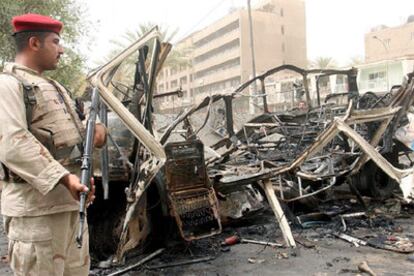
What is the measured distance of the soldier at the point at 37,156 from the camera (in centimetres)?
193

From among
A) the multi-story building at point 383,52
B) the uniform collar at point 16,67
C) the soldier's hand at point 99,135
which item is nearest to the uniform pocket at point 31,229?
the soldier's hand at point 99,135

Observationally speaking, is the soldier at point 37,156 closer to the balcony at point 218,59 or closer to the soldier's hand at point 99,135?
the soldier's hand at point 99,135

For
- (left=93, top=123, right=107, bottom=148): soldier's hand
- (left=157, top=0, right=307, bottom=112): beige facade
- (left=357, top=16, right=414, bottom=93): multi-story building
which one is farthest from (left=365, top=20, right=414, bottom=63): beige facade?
(left=93, top=123, right=107, bottom=148): soldier's hand

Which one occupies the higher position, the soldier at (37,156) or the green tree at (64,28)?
the green tree at (64,28)

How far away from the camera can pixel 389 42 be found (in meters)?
43.1

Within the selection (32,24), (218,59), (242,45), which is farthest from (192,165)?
(218,59)

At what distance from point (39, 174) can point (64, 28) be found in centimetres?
1398

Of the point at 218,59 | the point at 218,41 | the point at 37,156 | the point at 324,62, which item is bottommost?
the point at 37,156

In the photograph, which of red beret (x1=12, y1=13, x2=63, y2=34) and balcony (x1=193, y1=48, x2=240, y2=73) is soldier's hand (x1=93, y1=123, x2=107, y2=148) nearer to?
red beret (x1=12, y1=13, x2=63, y2=34)

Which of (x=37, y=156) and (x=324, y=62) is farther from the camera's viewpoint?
(x=324, y=62)

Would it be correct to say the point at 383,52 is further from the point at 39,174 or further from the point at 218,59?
the point at 39,174

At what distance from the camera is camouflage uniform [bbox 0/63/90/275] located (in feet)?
6.34

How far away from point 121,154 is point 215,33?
196 feet

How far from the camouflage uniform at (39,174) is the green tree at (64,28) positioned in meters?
11.1
